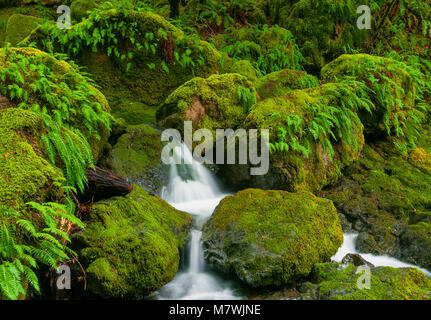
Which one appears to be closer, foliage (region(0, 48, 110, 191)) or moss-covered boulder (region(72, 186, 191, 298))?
moss-covered boulder (region(72, 186, 191, 298))

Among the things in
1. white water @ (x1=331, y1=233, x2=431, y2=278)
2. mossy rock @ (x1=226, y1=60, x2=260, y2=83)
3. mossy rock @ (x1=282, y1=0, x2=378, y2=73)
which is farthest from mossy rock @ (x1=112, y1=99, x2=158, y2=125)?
mossy rock @ (x1=282, y1=0, x2=378, y2=73)

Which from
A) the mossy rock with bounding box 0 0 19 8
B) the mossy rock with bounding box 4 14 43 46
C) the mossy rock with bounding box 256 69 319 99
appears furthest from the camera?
the mossy rock with bounding box 0 0 19 8

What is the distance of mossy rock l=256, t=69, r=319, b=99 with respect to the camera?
8109mm

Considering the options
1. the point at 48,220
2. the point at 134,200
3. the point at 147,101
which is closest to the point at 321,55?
the point at 147,101

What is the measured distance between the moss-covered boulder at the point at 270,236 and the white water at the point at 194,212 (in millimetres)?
189

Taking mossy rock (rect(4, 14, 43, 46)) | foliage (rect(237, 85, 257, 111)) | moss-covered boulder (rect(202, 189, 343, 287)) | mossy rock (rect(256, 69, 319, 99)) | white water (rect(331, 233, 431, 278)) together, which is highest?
mossy rock (rect(4, 14, 43, 46))

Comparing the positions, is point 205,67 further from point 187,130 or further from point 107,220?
point 107,220

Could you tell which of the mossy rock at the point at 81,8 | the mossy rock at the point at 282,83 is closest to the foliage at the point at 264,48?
the mossy rock at the point at 282,83

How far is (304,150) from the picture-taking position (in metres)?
5.91

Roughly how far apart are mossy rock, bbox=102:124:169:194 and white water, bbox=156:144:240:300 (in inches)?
9.0

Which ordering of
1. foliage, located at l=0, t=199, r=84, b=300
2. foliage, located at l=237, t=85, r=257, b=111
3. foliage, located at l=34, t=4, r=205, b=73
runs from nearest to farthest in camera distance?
1. foliage, located at l=0, t=199, r=84, b=300
2. foliage, located at l=237, t=85, r=257, b=111
3. foliage, located at l=34, t=4, r=205, b=73

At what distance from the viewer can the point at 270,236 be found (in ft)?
14.4

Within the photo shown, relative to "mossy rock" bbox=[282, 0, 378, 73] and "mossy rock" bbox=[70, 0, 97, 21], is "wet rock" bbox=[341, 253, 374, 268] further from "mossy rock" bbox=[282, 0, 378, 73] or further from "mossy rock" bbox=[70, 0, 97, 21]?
"mossy rock" bbox=[70, 0, 97, 21]

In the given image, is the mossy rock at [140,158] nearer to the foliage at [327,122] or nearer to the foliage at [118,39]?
the foliage at [327,122]
